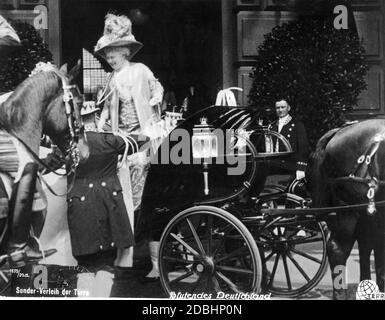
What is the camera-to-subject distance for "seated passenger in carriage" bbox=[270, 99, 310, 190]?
4227 mm

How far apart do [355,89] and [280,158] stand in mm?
766

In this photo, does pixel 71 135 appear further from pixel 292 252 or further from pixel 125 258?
pixel 292 252

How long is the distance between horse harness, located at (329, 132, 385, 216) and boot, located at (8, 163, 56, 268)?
2296 millimetres

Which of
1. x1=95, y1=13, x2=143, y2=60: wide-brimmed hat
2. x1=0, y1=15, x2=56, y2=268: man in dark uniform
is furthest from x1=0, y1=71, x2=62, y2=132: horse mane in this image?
x1=95, y1=13, x2=143, y2=60: wide-brimmed hat

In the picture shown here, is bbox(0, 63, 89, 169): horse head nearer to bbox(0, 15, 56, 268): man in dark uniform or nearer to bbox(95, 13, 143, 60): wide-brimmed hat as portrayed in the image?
bbox(0, 15, 56, 268): man in dark uniform

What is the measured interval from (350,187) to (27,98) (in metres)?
2.46

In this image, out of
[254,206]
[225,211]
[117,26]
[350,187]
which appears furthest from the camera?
[117,26]

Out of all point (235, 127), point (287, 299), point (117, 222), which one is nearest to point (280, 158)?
point (235, 127)

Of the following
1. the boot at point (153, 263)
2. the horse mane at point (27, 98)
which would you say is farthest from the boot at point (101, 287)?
the horse mane at point (27, 98)

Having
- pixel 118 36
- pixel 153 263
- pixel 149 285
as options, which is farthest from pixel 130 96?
pixel 149 285

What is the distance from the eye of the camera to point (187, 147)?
4.21m

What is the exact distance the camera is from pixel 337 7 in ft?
14.0

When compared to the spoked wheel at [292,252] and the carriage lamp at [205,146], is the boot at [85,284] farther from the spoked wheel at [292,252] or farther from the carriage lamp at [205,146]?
the spoked wheel at [292,252]

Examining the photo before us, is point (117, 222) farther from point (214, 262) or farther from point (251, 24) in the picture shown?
point (251, 24)
